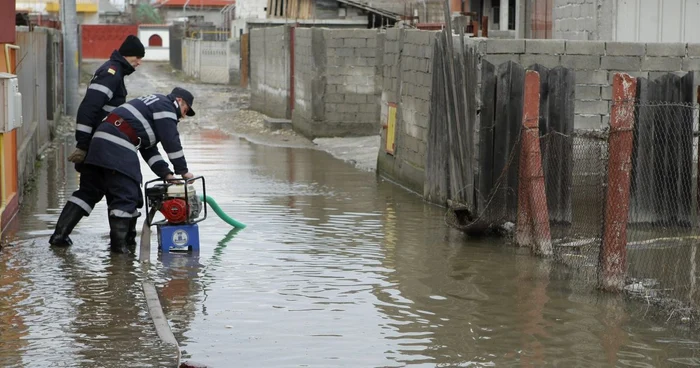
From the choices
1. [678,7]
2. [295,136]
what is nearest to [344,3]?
[295,136]

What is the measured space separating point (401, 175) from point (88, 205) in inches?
224

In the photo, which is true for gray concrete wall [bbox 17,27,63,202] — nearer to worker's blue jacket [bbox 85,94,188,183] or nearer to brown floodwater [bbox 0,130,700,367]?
brown floodwater [bbox 0,130,700,367]

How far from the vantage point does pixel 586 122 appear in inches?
484

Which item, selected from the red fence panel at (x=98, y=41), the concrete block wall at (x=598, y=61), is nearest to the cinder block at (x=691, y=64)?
the concrete block wall at (x=598, y=61)

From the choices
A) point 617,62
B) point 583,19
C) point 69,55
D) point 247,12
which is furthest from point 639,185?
point 247,12

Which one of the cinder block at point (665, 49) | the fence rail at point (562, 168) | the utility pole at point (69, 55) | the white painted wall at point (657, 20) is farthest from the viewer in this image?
the utility pole at point (69, 55)

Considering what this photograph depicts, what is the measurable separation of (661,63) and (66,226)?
6123mm

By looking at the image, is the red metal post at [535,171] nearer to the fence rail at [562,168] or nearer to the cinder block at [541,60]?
the fence rail at [562,168]

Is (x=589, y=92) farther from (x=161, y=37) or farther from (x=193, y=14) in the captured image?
(x=193, y=14)

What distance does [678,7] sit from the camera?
1592 centimetres

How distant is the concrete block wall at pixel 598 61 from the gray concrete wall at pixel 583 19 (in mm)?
3773

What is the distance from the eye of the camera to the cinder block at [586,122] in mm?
12289

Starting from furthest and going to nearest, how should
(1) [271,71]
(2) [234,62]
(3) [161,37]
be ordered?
(3) [161,37], (2) [234,62], (1) [271,71]

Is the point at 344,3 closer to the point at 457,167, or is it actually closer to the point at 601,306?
the point at 457,167
